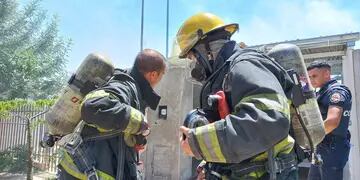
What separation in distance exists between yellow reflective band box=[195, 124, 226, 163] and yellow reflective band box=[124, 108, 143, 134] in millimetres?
977

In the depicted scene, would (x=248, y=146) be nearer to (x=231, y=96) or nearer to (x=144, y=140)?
(x=231, y=96)

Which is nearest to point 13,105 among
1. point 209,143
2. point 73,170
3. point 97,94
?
point 73,170

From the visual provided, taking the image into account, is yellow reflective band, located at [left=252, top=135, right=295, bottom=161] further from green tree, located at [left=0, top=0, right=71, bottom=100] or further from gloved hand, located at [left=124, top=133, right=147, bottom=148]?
green tree, located at [left=0, top=0, right=71, bottom=100]

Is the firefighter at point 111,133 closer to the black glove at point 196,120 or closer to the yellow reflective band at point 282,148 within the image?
the black glove at point 196,120

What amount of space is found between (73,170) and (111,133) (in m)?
0.43

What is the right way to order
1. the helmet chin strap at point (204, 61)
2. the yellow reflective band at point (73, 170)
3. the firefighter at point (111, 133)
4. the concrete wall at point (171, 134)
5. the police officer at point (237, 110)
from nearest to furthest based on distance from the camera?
the police officer at point (237, 110), the helmet chin strap at point (204, 61), the firefighter at point (111, 133), the yellow reflective band at point (73, 170), the concrete wall at point (171, 134)

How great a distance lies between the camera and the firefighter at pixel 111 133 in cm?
259

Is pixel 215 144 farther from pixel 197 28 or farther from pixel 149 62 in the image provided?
pixel 149 62

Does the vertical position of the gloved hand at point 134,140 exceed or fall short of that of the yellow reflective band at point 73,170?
it exceeds it

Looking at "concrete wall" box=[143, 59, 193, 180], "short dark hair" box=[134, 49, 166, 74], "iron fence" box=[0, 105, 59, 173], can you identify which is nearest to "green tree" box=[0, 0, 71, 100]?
"iron fence" box=[0, 105, 59, 173]

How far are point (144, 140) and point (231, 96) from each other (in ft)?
4.29

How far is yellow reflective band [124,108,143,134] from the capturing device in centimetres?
267

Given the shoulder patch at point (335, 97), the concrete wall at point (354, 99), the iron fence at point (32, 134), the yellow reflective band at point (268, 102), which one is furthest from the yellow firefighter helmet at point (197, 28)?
the iron fence at point (32, 134)

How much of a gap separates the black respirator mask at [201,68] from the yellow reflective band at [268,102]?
0.60 m
